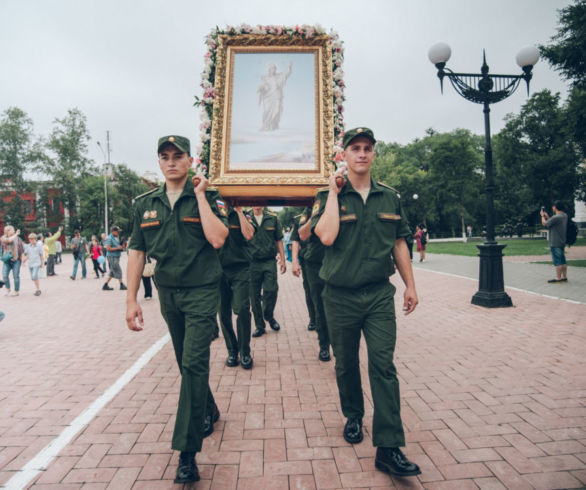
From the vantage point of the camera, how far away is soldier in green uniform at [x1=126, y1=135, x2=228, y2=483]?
254 cm

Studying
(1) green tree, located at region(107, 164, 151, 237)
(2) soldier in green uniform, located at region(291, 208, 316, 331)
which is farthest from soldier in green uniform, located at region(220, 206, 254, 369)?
(1) green tree, located at region(107, 164, 151, 237)

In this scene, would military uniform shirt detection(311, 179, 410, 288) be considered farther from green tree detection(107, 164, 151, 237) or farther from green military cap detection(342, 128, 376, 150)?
green tree detection(107, 164, 151, 237)

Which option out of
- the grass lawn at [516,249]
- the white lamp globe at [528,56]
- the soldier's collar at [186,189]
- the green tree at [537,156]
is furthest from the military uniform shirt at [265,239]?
the green tree at [537,156]

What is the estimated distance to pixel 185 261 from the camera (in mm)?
2691

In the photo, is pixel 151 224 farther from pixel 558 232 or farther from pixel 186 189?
pixel 558 232

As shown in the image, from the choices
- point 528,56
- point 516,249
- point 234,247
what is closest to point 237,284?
point 234,247

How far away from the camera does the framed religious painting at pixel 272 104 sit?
13.4 ft

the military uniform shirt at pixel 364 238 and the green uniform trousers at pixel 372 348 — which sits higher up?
the military uniform shirt at pixel 364 238

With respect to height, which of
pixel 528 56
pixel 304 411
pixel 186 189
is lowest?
pixel 304 411

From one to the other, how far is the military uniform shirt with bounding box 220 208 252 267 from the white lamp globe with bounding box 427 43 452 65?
6.12 meters

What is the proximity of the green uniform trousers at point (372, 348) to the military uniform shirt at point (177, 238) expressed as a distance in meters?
0.93

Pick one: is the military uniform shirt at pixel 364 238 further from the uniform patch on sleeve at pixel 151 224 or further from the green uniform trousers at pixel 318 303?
the green uniform trousers at pixel 318 303

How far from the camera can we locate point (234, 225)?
15.3ft

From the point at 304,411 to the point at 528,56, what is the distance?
333 inches
